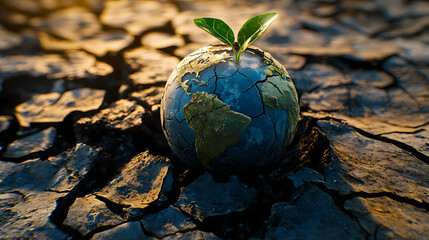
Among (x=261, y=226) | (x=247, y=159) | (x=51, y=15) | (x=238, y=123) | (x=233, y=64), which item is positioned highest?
(x=51, y=15)

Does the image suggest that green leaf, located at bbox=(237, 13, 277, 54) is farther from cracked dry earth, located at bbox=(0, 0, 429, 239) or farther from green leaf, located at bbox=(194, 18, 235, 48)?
cracked dry earth, located at bbox=(0, 0, 429, 239)

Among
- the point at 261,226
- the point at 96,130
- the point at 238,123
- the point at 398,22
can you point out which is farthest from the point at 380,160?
the point at 398,22

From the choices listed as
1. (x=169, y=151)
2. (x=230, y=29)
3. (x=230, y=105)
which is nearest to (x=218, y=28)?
(x=230, y=29)

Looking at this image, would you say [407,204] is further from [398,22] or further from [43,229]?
[398,22]

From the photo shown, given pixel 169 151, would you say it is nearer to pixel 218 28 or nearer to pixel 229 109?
pixel 229 109

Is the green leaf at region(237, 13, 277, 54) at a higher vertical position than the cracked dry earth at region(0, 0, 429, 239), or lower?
higher

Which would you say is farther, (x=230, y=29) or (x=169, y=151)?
(x=169, y=151)

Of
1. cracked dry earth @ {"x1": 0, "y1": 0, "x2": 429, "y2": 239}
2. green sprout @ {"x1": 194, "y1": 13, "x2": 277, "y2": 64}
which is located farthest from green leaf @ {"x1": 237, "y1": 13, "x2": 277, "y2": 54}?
cracked dry earth @ {"x1": 0, "y1": 0, "x2": 429, "y2": 239}
